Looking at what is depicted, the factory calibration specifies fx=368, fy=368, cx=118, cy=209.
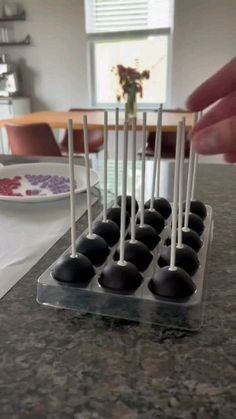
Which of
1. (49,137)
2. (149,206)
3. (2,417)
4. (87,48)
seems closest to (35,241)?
(149,206)

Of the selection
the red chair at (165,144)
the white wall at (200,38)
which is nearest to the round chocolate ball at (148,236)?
the red chair at (165,144)

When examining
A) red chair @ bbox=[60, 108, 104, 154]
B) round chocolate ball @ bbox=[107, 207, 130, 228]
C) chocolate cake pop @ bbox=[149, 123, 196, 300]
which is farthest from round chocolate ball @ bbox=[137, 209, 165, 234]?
red chair @ bbox=[60, 108, 104, 154]

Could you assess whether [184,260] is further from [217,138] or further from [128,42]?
[128,42]

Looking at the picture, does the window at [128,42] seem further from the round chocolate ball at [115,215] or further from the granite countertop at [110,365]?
the granite countertop at [110,365]

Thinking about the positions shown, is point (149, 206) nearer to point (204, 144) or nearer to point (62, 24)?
point (204, 144)

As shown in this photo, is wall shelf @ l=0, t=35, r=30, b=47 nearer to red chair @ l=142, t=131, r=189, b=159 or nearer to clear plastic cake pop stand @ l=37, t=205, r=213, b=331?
red chair @ l=142, t=131, r=189, b=159
